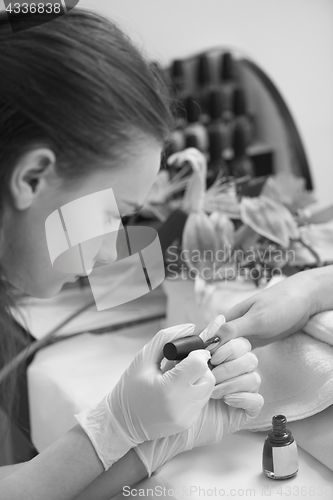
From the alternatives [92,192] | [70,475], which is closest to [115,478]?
[70,475]

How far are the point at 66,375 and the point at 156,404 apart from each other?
0.33 m

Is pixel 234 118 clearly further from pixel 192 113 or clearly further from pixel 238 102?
pixel 192 113

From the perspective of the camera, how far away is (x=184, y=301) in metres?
0.90

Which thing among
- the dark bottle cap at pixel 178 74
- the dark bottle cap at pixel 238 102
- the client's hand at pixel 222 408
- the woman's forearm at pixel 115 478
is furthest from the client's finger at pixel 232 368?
the dark bottle cap at pixel 238 102

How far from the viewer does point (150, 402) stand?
1.78ft

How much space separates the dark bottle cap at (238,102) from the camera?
6.44 ft


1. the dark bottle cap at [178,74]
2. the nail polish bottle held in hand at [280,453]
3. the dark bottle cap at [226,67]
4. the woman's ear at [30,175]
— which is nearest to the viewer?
the woman's ear at [30,175]

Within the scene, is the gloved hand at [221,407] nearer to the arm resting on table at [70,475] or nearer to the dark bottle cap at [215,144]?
the arm resting on table at [70,475]

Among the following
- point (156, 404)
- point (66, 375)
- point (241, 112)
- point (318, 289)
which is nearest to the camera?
point (156, 404)

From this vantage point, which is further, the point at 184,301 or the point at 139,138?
the point at 184,301

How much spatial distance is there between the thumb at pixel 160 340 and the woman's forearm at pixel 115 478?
0.11 m

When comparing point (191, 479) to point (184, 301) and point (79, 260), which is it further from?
point (184, 301)

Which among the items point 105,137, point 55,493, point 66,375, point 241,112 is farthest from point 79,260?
point 241,112

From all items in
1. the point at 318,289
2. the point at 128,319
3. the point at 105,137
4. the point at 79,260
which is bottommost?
the point at 128,319
